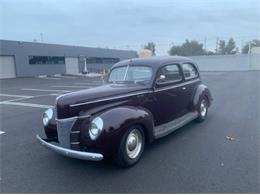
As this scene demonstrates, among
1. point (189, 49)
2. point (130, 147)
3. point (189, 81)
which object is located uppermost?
point (189, 49)

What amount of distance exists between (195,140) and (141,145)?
5.15 ft

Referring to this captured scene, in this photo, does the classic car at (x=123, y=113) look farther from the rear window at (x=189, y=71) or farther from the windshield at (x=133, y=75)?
the rear window at (x=189, y=71)

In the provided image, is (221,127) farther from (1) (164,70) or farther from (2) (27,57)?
(2) (27,57)

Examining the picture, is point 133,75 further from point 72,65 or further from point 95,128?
point 72,65

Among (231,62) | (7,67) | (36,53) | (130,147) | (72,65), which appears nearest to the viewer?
(130,147)

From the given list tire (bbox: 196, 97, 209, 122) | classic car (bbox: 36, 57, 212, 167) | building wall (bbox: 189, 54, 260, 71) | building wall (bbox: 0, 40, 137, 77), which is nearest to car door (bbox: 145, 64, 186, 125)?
classic car (bbox: 36, 57, 212, 167)

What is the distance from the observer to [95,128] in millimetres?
4223

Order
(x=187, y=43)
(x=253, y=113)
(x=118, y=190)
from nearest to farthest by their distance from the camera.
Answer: (x=118, y=190) < (x=253, y=113) < (x=187, y=43)

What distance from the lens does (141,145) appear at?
481 cm

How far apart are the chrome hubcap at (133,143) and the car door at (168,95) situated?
35.6 inches

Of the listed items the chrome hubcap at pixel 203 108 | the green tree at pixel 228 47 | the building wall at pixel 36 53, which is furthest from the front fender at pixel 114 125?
the green tree at pixel 228 47

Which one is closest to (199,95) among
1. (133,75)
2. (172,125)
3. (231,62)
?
(172,125)

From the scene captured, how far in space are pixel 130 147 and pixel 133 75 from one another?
6.21 feet

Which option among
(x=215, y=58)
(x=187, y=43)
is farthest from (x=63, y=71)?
(x=187, y=43)
